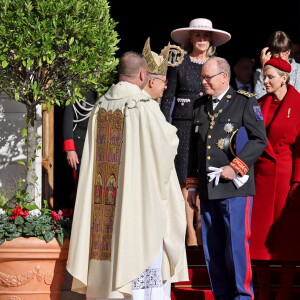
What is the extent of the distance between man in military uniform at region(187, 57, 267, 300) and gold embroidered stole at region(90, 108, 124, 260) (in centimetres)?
74

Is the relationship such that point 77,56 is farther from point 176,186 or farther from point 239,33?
point 239,33

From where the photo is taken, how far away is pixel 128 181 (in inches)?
217

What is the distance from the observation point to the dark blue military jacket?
5852 mm

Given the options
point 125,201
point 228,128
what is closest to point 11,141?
point 125,201

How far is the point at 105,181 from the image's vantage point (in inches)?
222

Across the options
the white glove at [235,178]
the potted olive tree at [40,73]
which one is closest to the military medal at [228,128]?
the white glove at [235,178]

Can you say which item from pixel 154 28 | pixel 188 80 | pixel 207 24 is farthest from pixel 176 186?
pixel 154 28

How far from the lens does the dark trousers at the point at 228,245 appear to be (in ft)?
19.1

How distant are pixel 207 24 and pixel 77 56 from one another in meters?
1.75

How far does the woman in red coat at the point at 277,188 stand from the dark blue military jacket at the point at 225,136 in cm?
44

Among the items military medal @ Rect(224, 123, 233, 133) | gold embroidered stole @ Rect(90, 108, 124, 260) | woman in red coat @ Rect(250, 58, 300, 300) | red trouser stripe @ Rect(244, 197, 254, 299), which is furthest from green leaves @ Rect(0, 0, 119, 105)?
red trouser stripe @ Rect(244, 197, 254, 299)

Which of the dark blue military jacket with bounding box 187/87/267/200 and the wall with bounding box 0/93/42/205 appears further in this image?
the wall with bounding box 0/93/42/205

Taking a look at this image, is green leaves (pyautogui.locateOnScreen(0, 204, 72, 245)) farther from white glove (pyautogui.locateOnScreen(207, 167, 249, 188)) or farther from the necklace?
the necklace

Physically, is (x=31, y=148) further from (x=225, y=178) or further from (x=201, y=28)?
(x=201, y=28)
